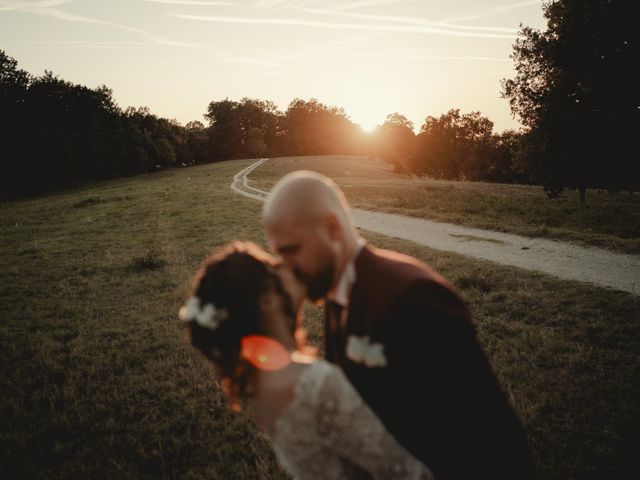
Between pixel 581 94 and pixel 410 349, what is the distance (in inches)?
856

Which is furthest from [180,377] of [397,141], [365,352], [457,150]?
[397,141]

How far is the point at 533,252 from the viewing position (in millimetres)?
11172

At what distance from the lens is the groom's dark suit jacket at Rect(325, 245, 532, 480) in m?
1.38

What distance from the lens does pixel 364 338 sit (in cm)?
156

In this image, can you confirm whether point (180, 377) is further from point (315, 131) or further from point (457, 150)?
point (315, 131)

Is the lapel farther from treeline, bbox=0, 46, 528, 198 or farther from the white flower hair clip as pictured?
treeline, bbox=0, 46, 528, 198

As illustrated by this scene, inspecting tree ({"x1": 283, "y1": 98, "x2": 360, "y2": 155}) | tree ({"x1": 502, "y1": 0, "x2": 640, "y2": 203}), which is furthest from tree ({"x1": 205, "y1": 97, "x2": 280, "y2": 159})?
tree ({"x1": 502, "y1": 0, "x2": 640, "y2": 203})

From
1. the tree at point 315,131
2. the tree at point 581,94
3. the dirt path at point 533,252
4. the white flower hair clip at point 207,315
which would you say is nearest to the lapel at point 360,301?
the white flower hair clip at point 207,315

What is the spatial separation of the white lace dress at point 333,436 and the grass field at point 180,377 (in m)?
3.00

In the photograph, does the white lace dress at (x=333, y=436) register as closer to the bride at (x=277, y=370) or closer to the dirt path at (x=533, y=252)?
the bride at (x=277, y=370)

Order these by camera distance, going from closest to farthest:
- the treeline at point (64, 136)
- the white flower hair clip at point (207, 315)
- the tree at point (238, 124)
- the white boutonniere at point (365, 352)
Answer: the white flower hair clip at point (207, 315) → the white boutonniere at point (365, 352) → the treeline at point (64, 136) → the tree at point (238, 124)

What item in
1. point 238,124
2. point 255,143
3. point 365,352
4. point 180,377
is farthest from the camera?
point 238,124

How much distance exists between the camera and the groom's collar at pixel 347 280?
173 cm

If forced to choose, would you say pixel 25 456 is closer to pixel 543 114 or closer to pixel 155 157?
pixel 543 114
